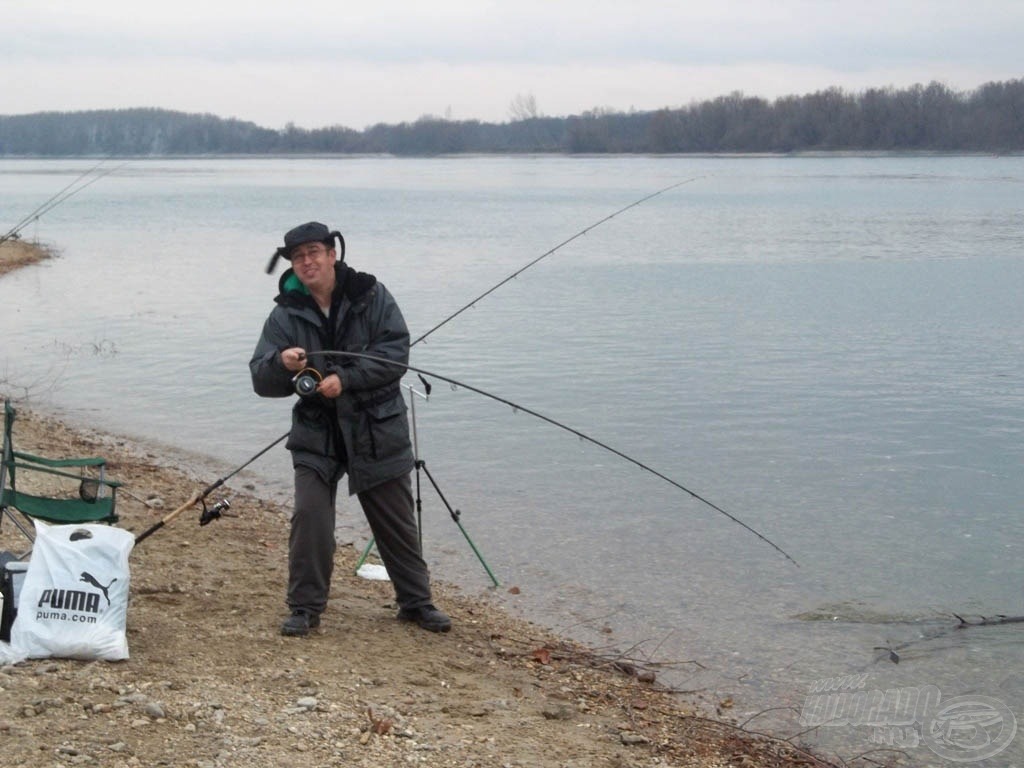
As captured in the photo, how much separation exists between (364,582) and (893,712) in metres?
2.47

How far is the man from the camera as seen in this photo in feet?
16.0

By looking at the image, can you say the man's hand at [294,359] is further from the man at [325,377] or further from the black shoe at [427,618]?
the black shoe at [427,618]

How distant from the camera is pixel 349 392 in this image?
16.0ft

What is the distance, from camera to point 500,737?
4.36 m

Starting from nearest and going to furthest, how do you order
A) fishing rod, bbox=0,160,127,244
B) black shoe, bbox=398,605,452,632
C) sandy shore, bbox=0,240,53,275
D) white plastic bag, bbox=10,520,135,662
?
white plastic bag, bbox=10,520,135,662 → black shoe, bbox=398,605,452,632 → fishing rod, bbox=0,160,127,244 → sandy shore, bbox=0,240,53,275

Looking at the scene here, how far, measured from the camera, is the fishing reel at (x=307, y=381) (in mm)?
4738

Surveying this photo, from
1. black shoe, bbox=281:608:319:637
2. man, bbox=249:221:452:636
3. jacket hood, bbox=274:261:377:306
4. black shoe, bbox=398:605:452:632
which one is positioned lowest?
black shoe, bbox=398:605:452:632

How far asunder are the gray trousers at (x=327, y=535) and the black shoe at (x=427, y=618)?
122 millimetres

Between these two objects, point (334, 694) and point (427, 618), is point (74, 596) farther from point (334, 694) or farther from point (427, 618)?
point (427, 618)

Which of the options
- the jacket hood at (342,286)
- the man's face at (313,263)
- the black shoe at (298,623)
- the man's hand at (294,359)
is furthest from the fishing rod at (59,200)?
the black shoe at (298,623)

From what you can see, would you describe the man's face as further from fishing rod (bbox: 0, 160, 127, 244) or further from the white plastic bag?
fishing rod (bbox: 0, 160, 127, 244)

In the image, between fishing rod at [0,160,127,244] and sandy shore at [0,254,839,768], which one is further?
fishing rod at [0,160,127,244]

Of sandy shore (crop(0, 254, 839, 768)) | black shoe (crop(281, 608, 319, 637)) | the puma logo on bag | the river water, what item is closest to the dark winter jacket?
black shoe (crop(281, 608, 319, 637))

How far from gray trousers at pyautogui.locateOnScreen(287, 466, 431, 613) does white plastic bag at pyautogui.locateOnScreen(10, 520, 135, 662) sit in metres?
0.68
